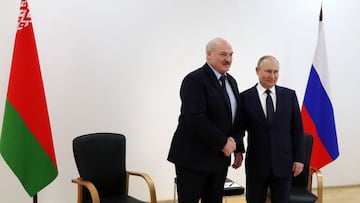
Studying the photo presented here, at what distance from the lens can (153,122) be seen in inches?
156

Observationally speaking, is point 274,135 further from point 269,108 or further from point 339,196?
point 339,196

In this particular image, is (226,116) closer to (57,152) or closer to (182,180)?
(182,180)

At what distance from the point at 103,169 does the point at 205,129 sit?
3.37ft

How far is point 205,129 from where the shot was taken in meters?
2.39

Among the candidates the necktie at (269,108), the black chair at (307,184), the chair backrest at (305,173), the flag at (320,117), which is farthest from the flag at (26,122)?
the flag at (320,117)

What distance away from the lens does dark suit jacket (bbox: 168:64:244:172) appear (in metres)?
2.42

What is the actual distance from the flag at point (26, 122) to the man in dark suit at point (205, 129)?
1089mm

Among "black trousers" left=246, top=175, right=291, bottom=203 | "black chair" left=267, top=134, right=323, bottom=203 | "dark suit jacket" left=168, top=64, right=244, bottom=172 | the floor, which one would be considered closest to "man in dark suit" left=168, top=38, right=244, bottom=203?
"dark suit jacket" left=168, top=64, right=244, bottom=172

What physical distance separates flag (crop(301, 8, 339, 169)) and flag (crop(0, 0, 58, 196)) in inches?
97.8

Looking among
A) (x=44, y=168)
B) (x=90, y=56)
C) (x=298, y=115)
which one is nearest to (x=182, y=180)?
(x=298, y=115)

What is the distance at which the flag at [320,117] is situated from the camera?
154 inches

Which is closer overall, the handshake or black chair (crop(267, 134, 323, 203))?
the handshake

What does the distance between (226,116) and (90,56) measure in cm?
173

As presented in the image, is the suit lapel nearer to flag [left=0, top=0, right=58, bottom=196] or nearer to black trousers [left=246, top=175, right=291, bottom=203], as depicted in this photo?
black trousers [left=246, top=175, right=291, bottom=203]
